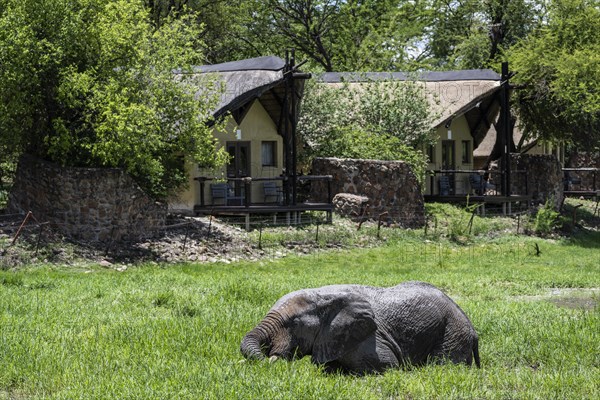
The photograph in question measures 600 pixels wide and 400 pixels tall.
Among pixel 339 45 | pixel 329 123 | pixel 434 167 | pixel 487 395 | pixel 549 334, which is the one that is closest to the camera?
pixel 487 395

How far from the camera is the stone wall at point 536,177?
131 ft

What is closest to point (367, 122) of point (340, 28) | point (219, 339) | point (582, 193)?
point (582, 193)

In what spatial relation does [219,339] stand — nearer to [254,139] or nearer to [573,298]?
[573,298]

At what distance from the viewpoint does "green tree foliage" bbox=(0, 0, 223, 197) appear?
896 inches

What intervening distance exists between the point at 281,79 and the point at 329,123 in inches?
207

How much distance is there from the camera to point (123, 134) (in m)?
22.6

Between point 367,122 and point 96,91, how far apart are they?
16.2m

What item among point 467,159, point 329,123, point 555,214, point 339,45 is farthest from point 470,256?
point 339,45

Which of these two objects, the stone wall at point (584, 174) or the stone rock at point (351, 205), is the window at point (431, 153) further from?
the stone wall at point (584, 174)

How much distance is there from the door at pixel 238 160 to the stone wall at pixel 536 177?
12.5 meters

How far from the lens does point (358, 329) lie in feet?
28.8

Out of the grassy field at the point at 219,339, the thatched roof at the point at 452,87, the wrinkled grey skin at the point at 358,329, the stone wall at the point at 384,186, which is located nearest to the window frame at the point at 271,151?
the stone wall at the point at 384,186

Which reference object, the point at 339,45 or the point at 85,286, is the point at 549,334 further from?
the point at 339,45

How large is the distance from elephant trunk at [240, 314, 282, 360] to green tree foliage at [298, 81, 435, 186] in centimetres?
2569
